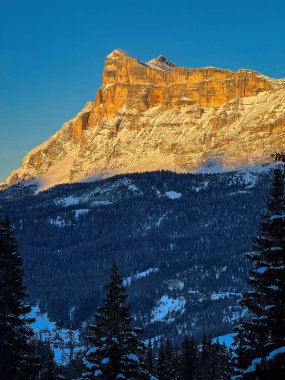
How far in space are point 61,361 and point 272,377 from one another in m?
163

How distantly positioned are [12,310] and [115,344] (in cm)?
670

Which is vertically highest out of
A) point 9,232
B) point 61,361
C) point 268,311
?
point 61,361

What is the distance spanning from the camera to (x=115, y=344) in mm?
35719

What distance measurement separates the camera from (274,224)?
1146 inches

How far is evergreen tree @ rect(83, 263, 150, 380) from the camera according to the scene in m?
35.7

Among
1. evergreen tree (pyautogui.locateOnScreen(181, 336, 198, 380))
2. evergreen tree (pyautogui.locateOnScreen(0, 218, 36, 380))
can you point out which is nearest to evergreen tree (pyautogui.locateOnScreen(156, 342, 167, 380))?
evergreen tree (pyautogui.locateOnScreen(181, 336, 198, 380))

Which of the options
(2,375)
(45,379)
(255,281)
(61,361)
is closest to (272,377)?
(255,281)

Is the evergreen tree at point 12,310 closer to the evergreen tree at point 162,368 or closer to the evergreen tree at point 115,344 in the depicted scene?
the evergreen tree at point 115,344

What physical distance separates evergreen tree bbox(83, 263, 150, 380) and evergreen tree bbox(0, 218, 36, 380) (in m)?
4.37

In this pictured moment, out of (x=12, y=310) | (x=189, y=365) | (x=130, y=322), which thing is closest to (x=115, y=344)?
(x=130, y=322)

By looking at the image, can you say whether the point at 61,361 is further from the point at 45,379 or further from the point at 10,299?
the point at 10,299

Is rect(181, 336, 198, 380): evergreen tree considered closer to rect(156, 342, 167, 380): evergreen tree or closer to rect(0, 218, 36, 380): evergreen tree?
rect(156, 342, 167, 380): evergreen tree

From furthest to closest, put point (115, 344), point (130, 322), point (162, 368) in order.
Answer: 1. point (162, 368)
2. point (130, 322)
3. point (115, 344)

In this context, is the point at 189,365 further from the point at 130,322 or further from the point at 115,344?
the point at 115,344
